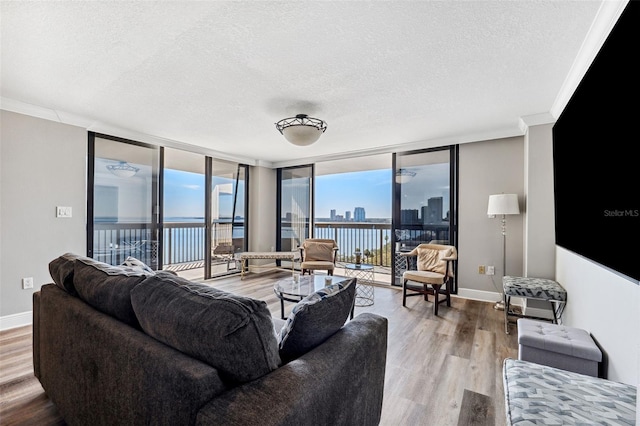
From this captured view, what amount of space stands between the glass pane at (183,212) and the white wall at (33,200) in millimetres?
1841

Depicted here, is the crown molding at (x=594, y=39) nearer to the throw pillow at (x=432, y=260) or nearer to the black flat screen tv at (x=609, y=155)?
the black flat screen tv at (x=609, y=155)

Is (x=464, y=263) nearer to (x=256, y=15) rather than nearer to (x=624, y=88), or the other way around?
(x=624, y=88)

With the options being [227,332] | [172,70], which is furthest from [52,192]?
[227,332]

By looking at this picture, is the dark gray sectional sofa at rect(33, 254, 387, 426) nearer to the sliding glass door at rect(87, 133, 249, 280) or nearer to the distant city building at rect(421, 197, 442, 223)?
the sliding glass door at rect(87, 133, 249, 280)

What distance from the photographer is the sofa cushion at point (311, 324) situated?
1.14 meters

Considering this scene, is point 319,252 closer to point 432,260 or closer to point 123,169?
point 432,260

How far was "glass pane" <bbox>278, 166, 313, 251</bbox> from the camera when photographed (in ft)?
20.2

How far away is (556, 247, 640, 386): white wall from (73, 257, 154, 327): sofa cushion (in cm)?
201

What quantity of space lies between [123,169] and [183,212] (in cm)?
200

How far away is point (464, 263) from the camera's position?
4.20 meters

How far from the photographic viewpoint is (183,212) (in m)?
5.99

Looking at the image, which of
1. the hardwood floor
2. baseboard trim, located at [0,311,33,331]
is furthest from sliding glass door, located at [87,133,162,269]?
the hardwood floor

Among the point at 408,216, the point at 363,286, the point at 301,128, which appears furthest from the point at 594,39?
the point at 363,286

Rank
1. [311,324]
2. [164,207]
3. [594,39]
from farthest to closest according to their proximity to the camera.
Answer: [164,207] → [594,39] → [311,324]
